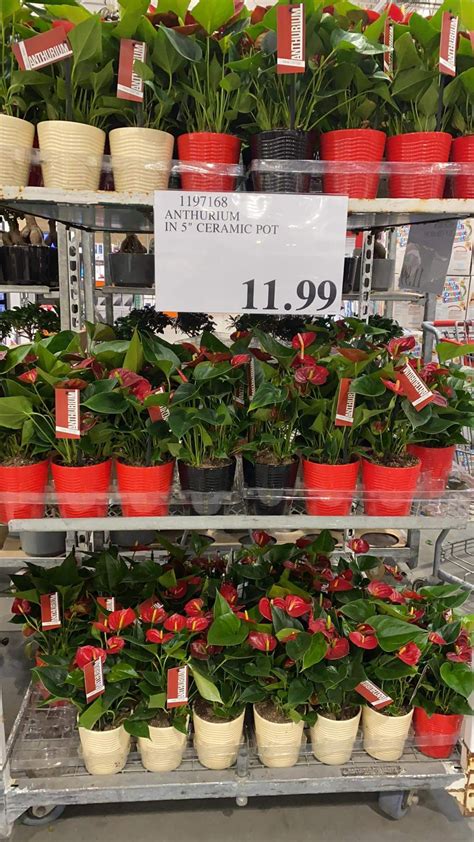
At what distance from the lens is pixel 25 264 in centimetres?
292

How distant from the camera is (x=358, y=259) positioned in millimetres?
3191

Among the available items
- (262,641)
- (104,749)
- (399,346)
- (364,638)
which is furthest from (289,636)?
(399,346)

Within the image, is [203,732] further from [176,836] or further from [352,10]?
[352,10]

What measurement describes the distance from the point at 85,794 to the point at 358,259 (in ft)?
9.01

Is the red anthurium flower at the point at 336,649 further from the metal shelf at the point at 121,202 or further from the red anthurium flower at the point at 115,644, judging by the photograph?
the metal shelf at the point at 121,202

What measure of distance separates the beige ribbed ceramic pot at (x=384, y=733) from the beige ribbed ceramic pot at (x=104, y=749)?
1.90ft

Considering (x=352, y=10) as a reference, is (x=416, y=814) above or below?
below

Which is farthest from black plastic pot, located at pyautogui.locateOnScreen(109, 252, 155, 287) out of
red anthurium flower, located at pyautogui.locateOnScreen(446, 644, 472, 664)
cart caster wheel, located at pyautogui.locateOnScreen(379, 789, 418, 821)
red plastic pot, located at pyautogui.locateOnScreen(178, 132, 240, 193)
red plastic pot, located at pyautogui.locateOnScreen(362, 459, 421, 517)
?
cart caster wheel, located at pyautogui.locateOnScreen(379, 789, 418, 821)

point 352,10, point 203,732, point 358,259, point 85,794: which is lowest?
point 85,794

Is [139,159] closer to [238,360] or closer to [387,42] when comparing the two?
[238,360]

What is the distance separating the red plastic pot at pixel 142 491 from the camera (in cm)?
122

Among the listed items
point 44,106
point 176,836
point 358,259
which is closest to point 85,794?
point 176,836

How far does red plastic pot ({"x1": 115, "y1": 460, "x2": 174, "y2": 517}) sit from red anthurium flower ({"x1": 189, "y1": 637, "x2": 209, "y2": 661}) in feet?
1.19

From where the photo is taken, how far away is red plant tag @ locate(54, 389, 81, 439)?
3.76 feet
